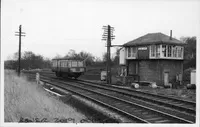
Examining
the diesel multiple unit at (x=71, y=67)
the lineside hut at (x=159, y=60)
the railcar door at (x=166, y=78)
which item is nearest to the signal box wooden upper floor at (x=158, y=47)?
the lineside hut at (x=159, y=60)

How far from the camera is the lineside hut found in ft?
66.7

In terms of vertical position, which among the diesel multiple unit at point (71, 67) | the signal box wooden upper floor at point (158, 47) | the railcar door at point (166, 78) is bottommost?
the railcar door at point (166, 78)

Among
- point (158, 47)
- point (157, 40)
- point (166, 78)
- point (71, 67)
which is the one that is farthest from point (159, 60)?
point (71, 67)

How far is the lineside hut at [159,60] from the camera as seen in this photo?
66.7 feet

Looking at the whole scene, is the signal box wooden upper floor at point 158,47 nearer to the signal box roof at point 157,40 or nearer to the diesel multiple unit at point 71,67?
the signal box roof at point 157,40

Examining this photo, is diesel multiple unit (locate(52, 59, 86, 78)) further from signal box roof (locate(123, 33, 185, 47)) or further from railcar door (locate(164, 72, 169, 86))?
railcar door (locate(164, 72, 169, 86))

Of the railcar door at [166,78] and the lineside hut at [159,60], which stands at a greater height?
the lineside hut at [159,60]

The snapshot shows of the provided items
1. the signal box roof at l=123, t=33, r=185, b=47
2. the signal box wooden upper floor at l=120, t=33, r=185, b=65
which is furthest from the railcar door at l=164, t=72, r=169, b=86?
the signal box roof at l=123, t=33, r=185, b=47

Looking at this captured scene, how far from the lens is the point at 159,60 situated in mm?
20594

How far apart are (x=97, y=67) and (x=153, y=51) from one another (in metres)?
7.15

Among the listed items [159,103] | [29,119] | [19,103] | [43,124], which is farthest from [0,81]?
[159,103]

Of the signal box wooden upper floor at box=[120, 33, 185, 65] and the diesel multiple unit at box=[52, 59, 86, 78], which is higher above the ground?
the signal box wooden upper floor at box=[120, 33, 185, 65]

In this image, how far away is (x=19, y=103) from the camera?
24.0 ft

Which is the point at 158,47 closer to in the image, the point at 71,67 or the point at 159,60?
the point at 159,60
